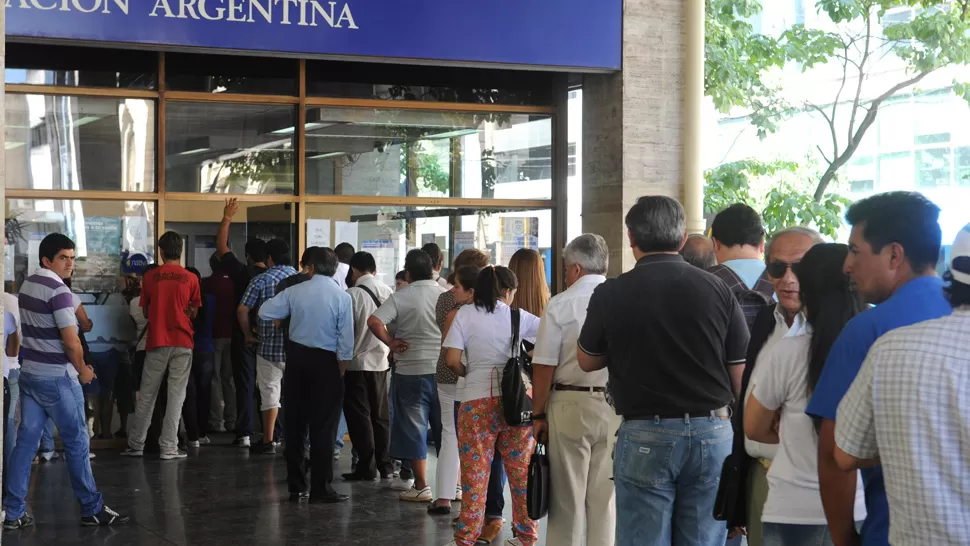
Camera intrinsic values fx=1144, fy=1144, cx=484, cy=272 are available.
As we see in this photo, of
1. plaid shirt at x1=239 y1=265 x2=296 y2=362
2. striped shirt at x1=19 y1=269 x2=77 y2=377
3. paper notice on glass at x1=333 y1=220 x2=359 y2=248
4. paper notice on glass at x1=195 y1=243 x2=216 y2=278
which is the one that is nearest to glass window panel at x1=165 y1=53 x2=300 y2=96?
paper notice on glass at x1=333 y1=220 x2=359 y2=248

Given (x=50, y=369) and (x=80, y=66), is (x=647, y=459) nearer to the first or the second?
(x=50, y=369)

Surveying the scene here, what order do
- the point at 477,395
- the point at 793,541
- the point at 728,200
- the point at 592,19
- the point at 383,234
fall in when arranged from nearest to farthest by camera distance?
the point at 793,541 → the point at 477,395 → the point at 592,19 → the point at 383,234 → the point at 728,200

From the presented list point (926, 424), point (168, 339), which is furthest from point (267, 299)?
point (926, 424)

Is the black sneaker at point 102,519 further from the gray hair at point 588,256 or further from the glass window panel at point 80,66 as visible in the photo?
the glass window panel at point 80,66

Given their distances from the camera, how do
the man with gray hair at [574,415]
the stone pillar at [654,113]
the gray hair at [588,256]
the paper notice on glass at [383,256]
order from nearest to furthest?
the man with gray hair at [574,415] → the gray hair at [588,256] → the stone pillar at [654,113] → the paper notice on glass at [383,256]

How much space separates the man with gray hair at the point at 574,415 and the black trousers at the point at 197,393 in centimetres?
591

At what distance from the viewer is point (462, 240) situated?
11.6m

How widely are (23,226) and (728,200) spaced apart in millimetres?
10948

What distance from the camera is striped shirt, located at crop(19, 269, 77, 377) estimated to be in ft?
23.3

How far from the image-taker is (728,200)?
1788 cm

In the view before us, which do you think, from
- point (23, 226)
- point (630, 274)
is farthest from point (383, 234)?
point (630, 274)

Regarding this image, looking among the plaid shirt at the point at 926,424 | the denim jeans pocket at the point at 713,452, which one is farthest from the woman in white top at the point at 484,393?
the plaid shirt at the point at 926,424

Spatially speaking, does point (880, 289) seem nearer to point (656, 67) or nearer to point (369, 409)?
point (369, 409)

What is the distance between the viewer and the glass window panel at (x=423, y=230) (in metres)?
11.3
